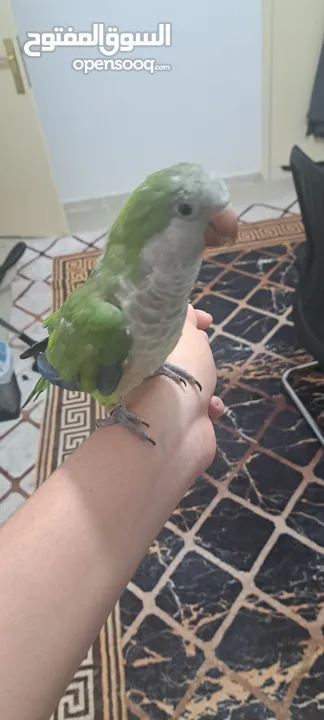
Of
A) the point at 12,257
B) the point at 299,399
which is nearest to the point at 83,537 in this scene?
the point at 299,399

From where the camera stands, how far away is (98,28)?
2051 mm

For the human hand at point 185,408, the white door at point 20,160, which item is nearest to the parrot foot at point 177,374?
the human hand at point 185,408

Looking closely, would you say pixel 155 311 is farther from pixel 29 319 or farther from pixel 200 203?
pixel 29 319

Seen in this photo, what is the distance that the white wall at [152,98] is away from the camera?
204 cm

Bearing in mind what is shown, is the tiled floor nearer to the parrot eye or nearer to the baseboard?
the baseboard

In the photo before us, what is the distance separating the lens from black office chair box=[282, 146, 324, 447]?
0.96m

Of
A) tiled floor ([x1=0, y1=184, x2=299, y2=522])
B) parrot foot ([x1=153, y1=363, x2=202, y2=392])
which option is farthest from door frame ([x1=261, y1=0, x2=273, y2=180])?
parrot foot ([x1=153, y1=363, x2=202, y2=392])

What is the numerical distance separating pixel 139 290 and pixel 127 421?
7.0 inches

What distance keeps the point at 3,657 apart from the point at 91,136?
2198 mm

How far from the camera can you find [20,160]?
2090 millimetres

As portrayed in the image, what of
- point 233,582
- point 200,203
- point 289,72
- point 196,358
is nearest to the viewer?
point 200,203

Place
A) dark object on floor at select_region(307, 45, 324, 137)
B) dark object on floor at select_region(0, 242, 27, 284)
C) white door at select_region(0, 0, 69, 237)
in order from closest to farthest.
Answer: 1. white door at select_region(0, 0, 69, 237)
2. dark object on floor at select_region(0, 242, 27, 284)
3. dark object on floor at select_region(307, 45, 324, 137)

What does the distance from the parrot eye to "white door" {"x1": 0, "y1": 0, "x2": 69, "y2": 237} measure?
1.68 metres

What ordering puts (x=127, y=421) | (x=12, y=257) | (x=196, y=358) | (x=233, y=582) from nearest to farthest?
1. (x=127, y=421)
2. (x=196, y=358)
3. (x=233, y=582)
4. (x=12, y=257)
